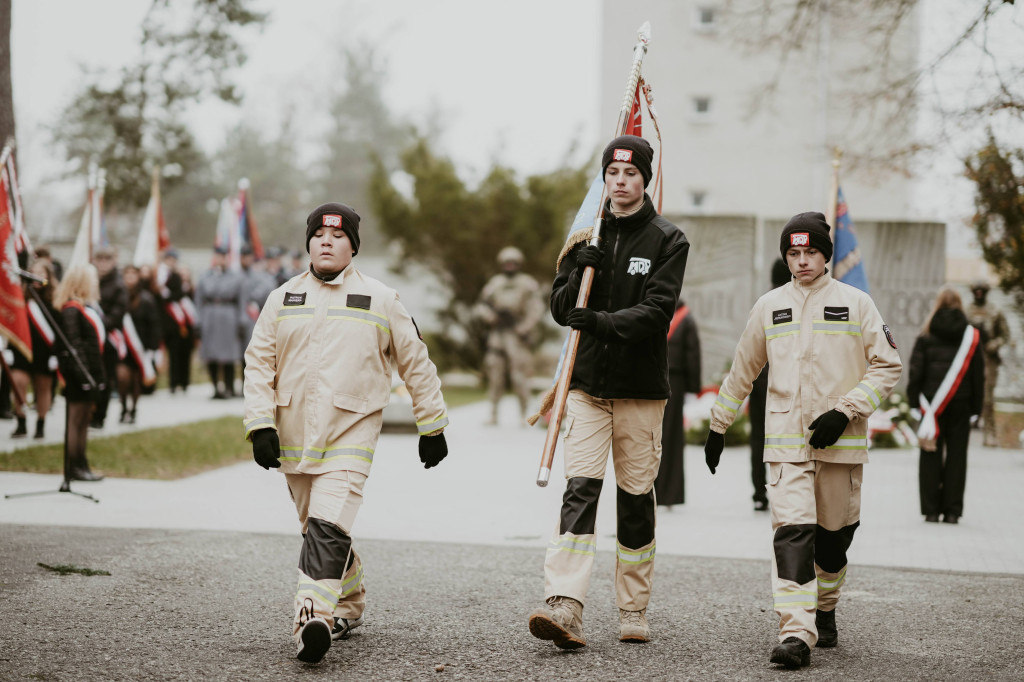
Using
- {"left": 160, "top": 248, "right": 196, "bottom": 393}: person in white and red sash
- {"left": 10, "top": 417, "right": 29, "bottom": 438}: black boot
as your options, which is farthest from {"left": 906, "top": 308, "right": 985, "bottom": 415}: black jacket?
{"left": 160, "top": 248, "right": 196, "bottom": 393}: person in white and red sash

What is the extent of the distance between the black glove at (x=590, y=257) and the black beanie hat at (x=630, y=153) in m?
0.39

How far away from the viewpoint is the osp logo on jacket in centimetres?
528

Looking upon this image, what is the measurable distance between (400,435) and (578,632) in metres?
10.8

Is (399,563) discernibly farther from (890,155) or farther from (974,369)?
(890,155)

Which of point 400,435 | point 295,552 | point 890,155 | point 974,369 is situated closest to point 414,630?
point 295,552

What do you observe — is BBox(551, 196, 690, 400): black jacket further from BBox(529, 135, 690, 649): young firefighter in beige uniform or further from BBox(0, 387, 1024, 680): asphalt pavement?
BBox(0, 387, 1024, 680): asphalt pavement

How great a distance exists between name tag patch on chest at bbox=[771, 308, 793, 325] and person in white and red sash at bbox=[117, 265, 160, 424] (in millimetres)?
10765

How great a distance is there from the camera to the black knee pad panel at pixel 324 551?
4.82 metres

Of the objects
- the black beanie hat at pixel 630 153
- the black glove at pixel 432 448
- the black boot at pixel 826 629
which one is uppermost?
the black beanie hat at pixel 630 153

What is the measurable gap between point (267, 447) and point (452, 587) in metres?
1.92

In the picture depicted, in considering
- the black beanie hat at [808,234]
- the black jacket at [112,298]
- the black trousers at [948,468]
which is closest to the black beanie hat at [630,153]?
the black beanie hat at [808,234]

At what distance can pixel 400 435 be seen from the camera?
15758 millimetres

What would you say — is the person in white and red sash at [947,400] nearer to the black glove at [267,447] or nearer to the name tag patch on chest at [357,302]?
the name tag patch on chest at [357,302]

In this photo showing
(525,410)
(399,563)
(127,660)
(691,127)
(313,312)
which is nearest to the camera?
(127,660)
